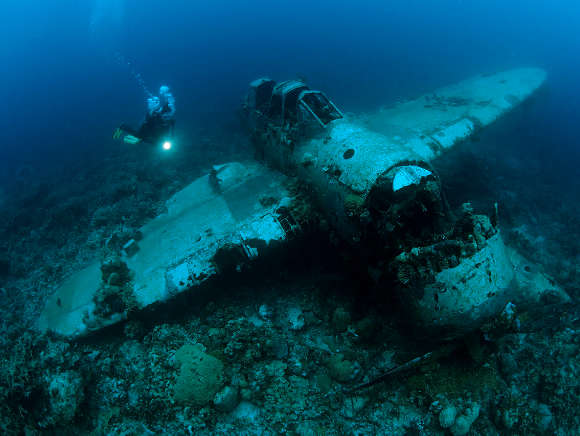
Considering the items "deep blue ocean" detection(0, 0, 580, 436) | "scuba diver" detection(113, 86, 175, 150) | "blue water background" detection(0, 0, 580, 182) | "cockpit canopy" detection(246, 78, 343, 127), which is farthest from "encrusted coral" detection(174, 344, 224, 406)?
"blue water background" detection(0, 0, 580, 182)

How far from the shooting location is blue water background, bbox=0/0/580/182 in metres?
19.7

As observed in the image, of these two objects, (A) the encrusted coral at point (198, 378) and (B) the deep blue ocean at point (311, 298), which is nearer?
(B) the deep blue ocean at point (311, 298)

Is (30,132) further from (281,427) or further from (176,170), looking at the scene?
(281,427)

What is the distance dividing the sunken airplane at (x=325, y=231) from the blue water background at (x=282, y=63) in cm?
913

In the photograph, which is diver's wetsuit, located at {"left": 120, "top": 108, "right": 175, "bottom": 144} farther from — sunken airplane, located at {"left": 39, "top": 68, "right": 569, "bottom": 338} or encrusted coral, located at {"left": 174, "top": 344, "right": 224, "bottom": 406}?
Result: encrusted coral, located at {"left": 174, "top": 344, "right": 224, "bottom": 406}

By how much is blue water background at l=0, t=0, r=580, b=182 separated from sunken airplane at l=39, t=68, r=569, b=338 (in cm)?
913

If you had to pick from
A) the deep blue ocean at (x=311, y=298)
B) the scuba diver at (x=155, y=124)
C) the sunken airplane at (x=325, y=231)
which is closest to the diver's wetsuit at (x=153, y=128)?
the scuba diver at (x=155, y=124)

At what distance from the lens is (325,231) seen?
5.82m

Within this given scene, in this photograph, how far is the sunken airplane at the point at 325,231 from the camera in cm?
394

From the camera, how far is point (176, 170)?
43.3 ft

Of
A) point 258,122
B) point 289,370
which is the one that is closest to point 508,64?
point 258,122

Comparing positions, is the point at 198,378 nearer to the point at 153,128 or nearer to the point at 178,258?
the point at 178,258

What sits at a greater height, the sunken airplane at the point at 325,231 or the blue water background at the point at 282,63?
the sunken airplane at the point at 325,231

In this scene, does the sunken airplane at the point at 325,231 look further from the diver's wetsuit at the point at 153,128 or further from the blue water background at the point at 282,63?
the blue water background at the point at 282,63
